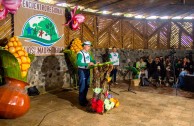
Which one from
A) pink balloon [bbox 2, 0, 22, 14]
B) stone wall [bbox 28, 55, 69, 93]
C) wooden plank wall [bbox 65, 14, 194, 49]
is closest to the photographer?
pink balloon [bbox 2, 0, 22, 14]

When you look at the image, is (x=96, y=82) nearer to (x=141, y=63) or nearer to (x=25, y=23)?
(x=25, y=23)

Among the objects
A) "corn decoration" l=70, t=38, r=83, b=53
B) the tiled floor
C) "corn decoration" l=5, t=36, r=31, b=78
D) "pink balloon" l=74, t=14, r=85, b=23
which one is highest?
"pink balloon" l=74, t=14, r=85, b=23

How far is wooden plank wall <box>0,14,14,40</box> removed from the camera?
20.8ft

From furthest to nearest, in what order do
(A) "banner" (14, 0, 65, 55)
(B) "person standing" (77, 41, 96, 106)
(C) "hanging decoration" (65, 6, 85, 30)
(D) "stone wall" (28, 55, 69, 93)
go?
(C) "hanging decoration" (65, 6, 85, 30)
(D) "stone wall" (28, 55, 69, 93)
(A) "banner" (14, 0, 65, 55)
(B) "person standing" (77, 41, 96, 106)

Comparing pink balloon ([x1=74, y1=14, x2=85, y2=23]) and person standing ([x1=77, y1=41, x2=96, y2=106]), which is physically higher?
pink balloon ([x1=74, y1=14, x2=85, y2=23])

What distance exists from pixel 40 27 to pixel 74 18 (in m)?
1.53

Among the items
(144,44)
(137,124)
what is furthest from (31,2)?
(144,44)

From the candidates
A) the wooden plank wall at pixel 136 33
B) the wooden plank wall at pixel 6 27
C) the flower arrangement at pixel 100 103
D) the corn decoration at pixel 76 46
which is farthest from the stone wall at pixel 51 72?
the flower arrangement at pixel 100 103

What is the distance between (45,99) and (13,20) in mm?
2685

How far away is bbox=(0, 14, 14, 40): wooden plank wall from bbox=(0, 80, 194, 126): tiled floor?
84.9 inches

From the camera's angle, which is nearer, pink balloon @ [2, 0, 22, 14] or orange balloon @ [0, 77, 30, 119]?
orange balloon @ [0, 77, 30, 119]

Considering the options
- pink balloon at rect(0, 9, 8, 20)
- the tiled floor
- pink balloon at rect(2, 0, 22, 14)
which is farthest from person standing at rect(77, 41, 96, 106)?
pink balloon at rect(0, 9, 8, 20)

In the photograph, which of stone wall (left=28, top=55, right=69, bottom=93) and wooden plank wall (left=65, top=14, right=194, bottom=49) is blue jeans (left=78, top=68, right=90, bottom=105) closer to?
stone wall (left=28, top=55, right=69, bottom=93)

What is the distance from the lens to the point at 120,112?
5496 millimetres
